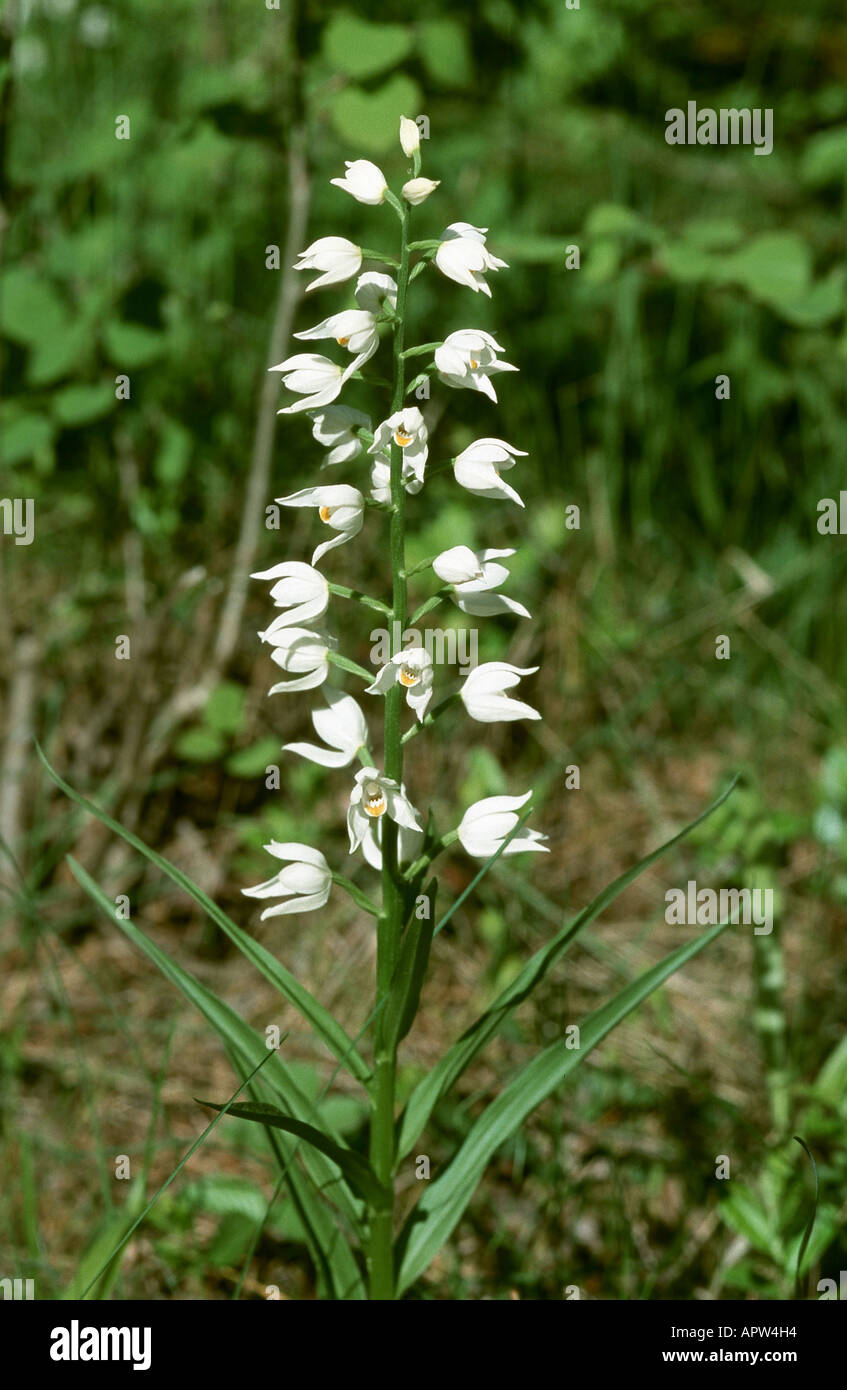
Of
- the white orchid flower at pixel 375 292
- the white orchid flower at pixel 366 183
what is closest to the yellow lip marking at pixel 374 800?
the white orchid flower at pixel 375 292

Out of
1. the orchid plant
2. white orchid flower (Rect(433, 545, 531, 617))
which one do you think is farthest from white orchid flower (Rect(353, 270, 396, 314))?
white orchid flower (Rect(433, 545, 531, 617))

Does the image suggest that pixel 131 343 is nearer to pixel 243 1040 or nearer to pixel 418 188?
pixel 418 188

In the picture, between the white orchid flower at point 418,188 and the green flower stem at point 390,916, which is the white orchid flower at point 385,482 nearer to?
the green flower stem at point 390,916

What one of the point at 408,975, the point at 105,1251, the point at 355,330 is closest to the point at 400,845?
the point at 408,975

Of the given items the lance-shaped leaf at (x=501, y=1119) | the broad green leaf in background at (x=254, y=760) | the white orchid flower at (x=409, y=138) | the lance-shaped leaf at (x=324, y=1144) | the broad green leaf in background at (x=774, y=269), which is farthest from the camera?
the broad green leaf in background at (x=254, y=760)

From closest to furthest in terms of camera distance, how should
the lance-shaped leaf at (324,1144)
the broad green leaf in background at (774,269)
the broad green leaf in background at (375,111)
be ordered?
the lance-shaped leaf at (324,1144), the broad green leaf in background at (375,111), the broad green leaf in background at (774,269)
